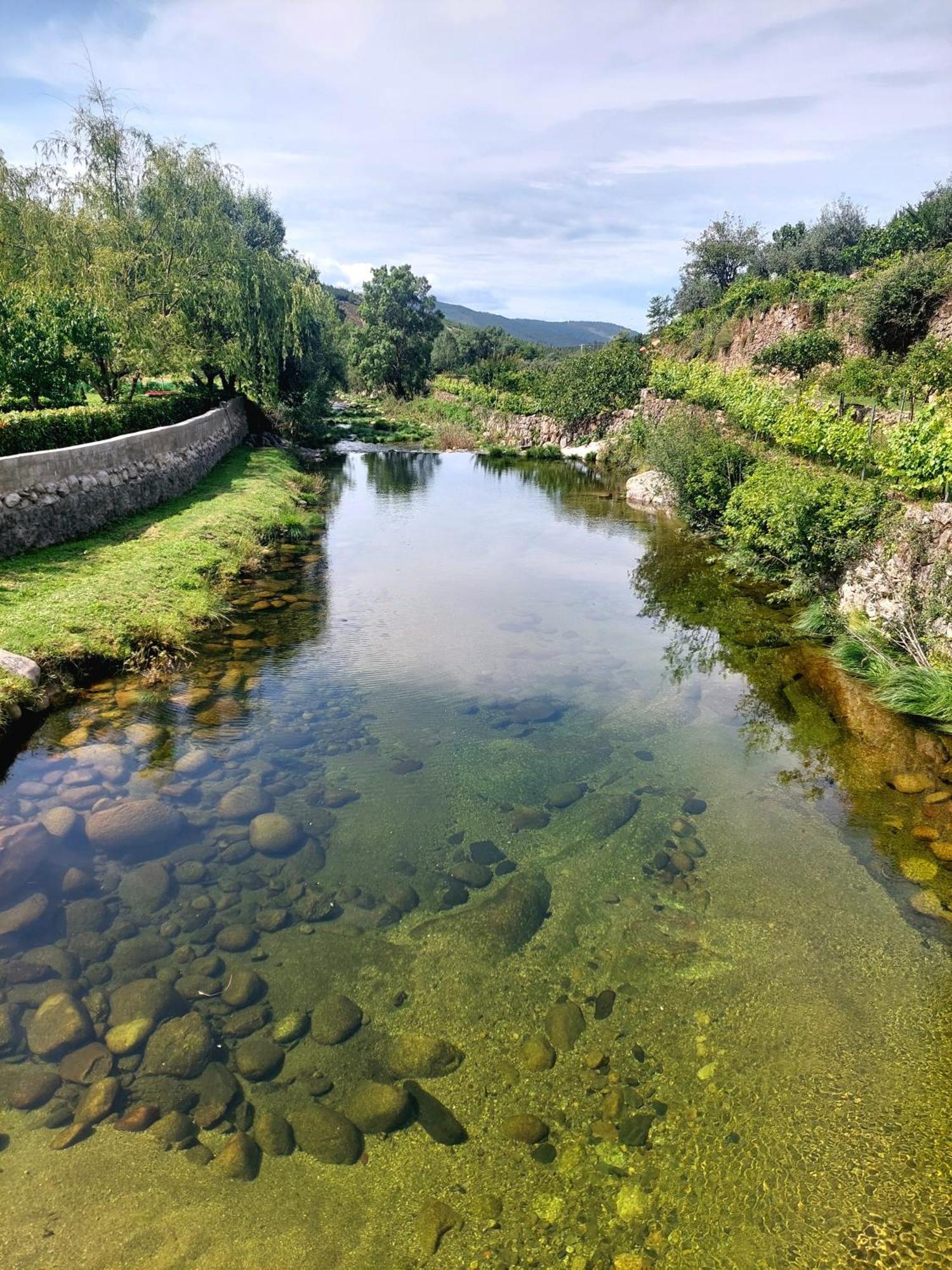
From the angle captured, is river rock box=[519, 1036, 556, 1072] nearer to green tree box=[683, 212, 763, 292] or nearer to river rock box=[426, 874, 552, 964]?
river rock box=[426, 874, 552, 964]

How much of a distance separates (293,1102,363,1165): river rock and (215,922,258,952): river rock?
1.80 meters

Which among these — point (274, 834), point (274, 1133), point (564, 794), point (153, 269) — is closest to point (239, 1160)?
point (274, 1133)

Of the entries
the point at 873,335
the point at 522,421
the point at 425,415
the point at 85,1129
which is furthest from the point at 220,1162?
the point at 425,415

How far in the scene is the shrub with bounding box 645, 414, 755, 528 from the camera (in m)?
23.2

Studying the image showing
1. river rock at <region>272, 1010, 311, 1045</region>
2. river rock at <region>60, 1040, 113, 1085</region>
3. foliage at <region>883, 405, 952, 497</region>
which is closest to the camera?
river rock at <region>60, 1040, 113, 1085</region>

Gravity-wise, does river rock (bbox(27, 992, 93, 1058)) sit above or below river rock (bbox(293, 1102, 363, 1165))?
below

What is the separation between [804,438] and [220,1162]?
2213cm

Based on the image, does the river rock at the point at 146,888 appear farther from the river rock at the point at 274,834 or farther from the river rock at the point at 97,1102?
the river rock at the point at 97,1102

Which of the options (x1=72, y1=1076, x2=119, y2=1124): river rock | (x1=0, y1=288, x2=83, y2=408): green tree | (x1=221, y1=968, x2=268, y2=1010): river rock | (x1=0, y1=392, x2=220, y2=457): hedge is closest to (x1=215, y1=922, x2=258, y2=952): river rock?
(x1=221, y1=968, x2=268, y2=1010): river rock

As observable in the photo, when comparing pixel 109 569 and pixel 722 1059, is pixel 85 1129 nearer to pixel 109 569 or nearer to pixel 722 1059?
pixel 722 1059

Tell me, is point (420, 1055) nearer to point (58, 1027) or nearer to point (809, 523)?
point (58, 1027)

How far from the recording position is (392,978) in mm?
6332

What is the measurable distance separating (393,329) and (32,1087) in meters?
67.9

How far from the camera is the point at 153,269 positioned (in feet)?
87.7
